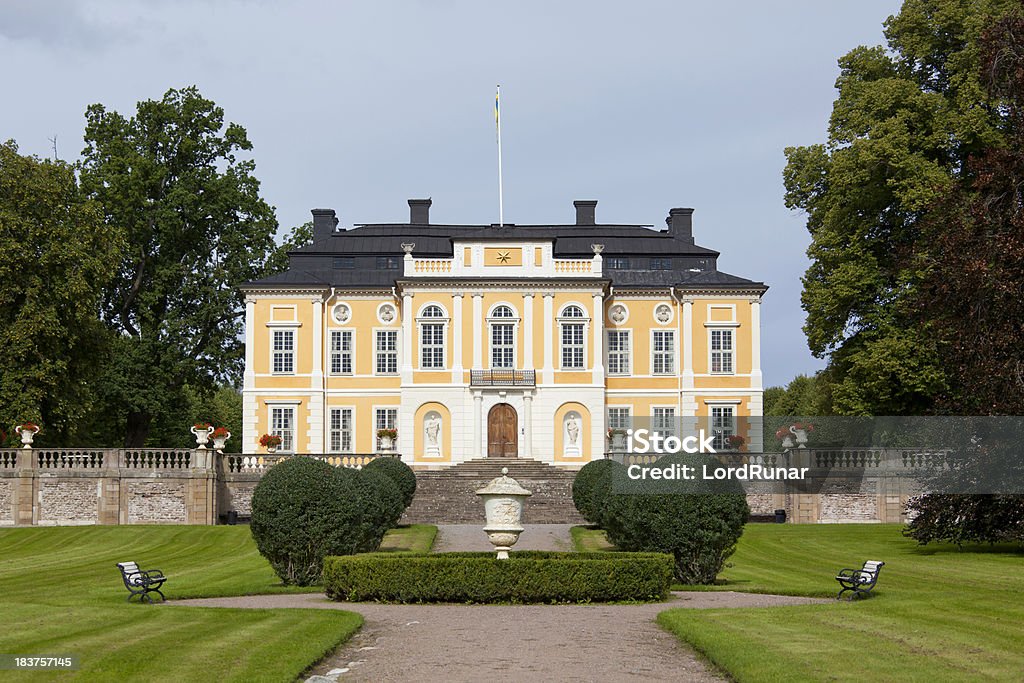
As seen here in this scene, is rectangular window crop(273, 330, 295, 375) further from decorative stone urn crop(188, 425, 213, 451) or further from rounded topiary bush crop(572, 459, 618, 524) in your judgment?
rounded topiary bush crop(572, 459, 618, 524)

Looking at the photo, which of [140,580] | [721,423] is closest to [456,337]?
[721,423]

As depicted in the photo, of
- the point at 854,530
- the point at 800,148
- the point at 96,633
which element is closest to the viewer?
the point at 96,633

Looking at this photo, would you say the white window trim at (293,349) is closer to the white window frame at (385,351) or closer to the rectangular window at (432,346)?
the white window frame at (385,351)

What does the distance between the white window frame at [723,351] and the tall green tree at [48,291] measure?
21391mm

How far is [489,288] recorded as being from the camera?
45.6 meters

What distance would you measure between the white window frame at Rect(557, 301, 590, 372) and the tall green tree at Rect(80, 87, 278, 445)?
12.1 metres

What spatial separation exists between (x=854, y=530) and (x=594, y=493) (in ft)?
23.6

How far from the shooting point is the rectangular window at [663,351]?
47469 millimetres

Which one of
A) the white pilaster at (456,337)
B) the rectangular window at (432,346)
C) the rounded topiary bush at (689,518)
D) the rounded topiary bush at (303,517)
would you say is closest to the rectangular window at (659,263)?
the white pilaster at (456,337)

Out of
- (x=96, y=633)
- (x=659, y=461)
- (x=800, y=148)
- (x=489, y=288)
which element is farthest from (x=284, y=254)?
(x=96, y=633)

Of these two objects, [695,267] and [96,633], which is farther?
[695,267]

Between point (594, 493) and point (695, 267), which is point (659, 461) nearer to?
point (594, 493)

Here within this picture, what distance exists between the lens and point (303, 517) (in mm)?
19500

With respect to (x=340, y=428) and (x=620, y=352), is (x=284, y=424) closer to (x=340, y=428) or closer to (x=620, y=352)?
(x=340, y=428)
